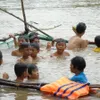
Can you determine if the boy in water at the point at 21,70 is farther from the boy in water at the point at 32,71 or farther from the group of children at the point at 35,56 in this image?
the boy in water at the point at 32,71

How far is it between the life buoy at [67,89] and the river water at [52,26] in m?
0.10

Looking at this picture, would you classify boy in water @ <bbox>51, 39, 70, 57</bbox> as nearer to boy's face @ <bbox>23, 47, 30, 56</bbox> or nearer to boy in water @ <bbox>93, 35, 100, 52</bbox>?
boy in water @ <bbox>93, 35, 100, 52</bbox>

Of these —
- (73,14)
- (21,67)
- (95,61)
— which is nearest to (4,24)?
(73,14)

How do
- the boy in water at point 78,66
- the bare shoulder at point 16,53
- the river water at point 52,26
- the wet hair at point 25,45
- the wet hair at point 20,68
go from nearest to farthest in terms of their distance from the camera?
1. the boy in water at point 78,66
2. the wet hair at point 20,68
3. the river water at point 52,26
4. the wet hair at point 25,45
5. the bare shoulder at point 16,53

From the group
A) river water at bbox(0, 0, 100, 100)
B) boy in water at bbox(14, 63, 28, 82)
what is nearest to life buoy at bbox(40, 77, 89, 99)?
river water at bbox(0, 0, 100, 100)

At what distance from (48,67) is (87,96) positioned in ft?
8.27

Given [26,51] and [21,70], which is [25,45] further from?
[21,70]

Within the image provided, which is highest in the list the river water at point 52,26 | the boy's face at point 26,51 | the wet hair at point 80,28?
the wet hair at point 80,28

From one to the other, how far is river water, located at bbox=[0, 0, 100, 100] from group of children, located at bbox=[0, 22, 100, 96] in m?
0.19

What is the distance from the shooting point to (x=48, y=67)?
8797 mm

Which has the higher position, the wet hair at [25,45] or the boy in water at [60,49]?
the wet hair at [25,45]

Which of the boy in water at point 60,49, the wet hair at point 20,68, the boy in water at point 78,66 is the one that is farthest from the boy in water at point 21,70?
the boy in water at point 60,49

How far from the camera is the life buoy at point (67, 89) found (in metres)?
6.22

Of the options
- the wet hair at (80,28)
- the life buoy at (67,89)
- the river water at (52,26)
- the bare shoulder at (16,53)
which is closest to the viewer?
the life buoy at (67,89)
